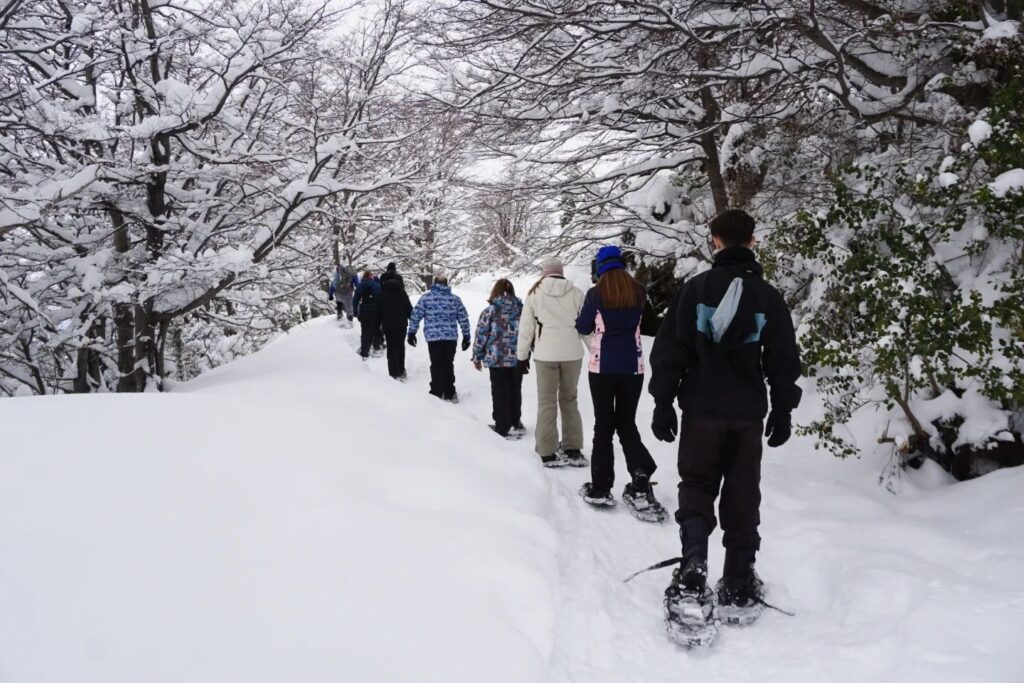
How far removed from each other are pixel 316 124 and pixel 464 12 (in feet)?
9.19

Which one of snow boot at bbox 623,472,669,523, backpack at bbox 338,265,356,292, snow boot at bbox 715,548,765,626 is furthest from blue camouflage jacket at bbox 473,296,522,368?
backpack at bbox 338,265,356,292

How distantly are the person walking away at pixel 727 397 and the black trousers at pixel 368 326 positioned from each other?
9.61 metres

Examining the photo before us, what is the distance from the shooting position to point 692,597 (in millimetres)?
2834

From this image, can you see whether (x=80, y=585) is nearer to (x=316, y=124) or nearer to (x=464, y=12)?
(x=464, y=12)

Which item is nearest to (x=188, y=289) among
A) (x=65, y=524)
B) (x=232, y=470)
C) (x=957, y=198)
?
(x=232, y=470)

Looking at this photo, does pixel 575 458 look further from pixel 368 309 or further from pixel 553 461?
pixel 368 309

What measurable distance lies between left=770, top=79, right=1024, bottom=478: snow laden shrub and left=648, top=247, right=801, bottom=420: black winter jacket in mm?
1567

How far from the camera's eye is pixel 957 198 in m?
4.06

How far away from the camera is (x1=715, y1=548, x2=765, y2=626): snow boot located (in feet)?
9.52

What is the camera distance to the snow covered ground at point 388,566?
1922 millimetres

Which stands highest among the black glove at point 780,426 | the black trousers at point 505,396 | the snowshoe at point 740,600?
the black glove at point 780,426

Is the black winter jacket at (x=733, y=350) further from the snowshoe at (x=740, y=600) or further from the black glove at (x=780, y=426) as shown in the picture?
the snowshoe at (x=740, y=600)

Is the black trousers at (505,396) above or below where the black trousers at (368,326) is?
below

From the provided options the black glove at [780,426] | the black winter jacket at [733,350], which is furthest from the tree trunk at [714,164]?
the black glove at [780,426]
